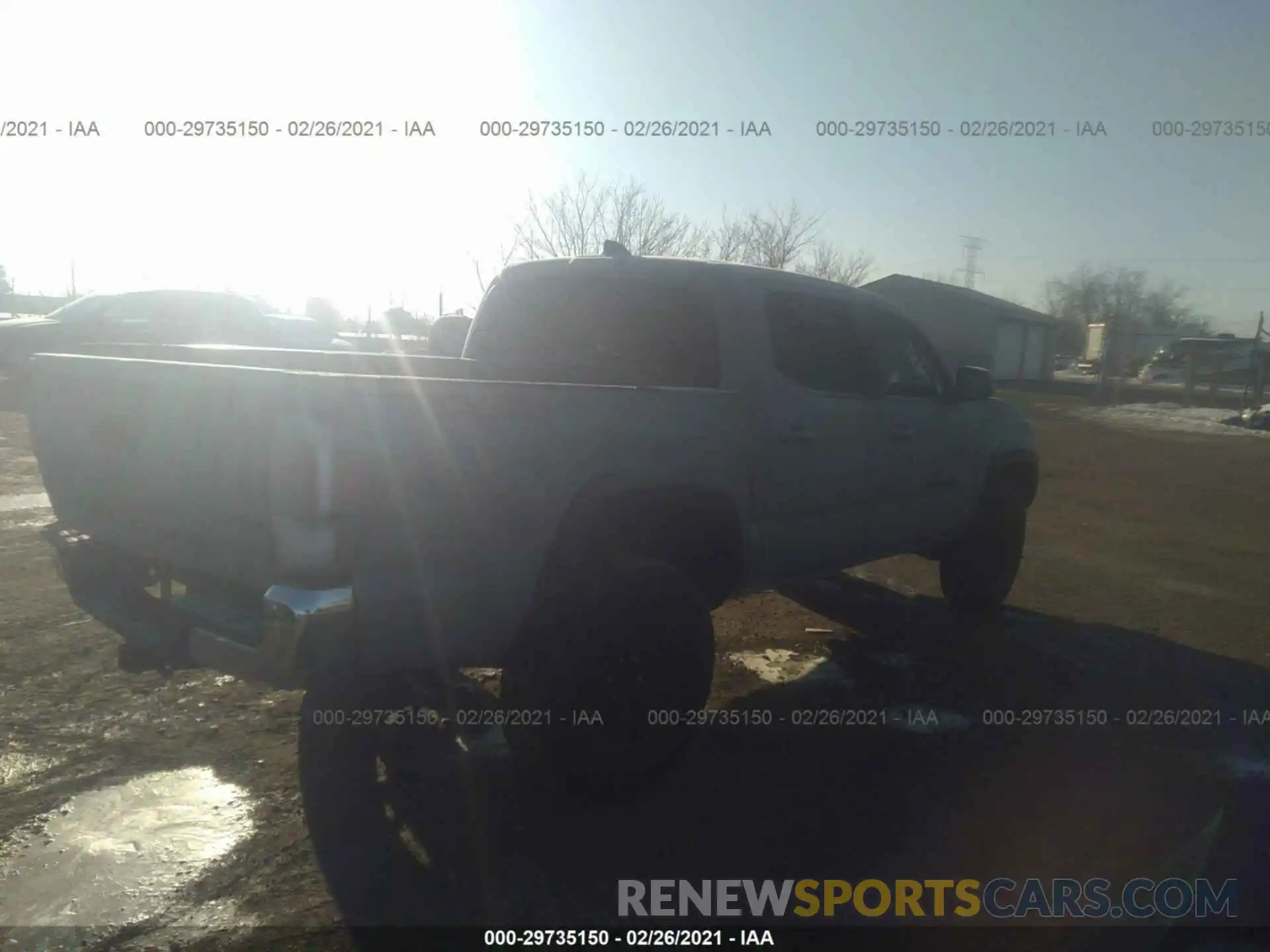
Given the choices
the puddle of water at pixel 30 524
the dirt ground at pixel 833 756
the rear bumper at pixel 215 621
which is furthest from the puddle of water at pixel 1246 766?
the puddle of water at pixel 30 524

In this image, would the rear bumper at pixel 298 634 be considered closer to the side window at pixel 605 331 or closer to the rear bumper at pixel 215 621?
the rear bumper at pixel 215 621

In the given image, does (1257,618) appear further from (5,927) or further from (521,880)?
(5,927)

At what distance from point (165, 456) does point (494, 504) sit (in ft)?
3.68

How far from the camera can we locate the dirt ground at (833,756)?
332cm

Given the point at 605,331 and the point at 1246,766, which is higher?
the point at 605,331

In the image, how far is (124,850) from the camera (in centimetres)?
328

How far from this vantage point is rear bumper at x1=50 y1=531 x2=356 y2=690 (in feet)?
9.21

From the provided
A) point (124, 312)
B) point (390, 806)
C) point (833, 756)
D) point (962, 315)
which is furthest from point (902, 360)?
point (962, 315)

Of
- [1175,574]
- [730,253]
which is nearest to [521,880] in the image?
[1175,574]

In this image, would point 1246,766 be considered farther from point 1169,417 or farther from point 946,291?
point 946,291

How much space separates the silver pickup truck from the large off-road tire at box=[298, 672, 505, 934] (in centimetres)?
2

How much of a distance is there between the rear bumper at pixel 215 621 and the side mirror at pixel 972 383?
3937mm

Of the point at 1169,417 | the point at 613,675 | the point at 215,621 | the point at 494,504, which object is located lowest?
the point at 1169,417

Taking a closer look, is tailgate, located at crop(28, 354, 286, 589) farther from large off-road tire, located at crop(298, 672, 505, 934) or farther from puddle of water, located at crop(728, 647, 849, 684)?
puddle of water, located at crop(728, 647, 849, 684)
